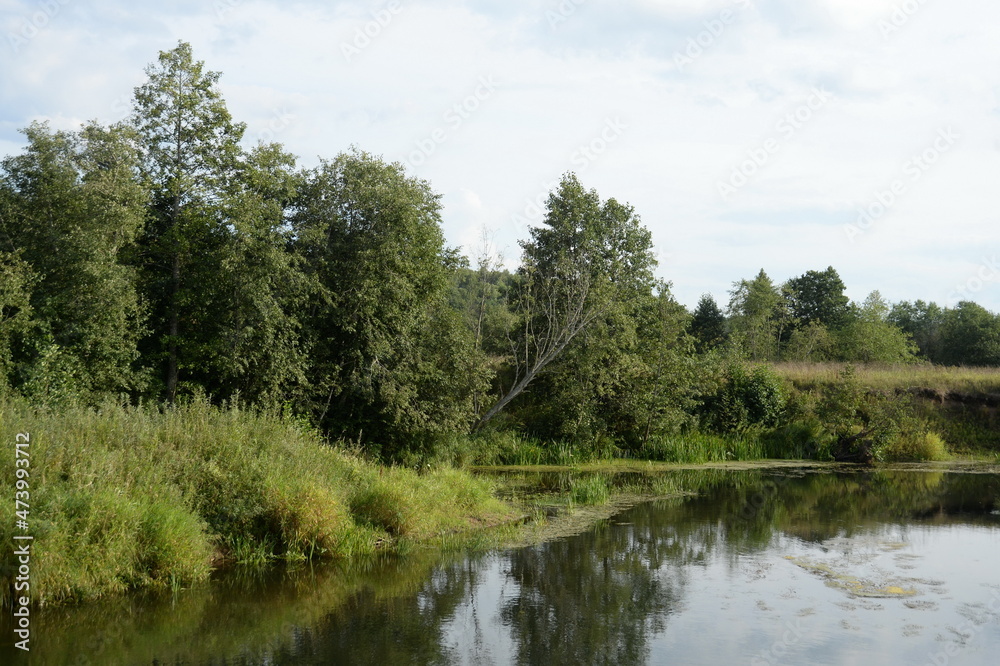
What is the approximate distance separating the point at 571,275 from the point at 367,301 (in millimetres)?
9843

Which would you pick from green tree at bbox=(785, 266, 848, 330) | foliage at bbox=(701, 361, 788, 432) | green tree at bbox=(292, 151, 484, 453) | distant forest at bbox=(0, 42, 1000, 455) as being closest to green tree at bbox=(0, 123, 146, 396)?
distant forest at bbox=(0, 42, 1000, 455)

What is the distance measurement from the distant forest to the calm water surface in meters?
6.25

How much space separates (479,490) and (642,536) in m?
3.46

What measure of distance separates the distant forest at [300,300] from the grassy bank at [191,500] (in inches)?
111

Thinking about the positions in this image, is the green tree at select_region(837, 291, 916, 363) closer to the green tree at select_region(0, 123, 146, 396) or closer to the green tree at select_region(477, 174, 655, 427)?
the green tree at select_region(477, 174, 655, 427)

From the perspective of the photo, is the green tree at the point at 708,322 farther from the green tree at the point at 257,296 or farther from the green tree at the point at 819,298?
the green tree at the point at 257,296

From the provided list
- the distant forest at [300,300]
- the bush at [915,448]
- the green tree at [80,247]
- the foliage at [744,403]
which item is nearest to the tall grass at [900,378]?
the foliage at [744,403]

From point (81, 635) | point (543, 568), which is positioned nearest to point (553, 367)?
point (543, 568)

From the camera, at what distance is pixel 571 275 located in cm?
2994

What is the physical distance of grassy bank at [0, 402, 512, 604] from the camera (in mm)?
10283

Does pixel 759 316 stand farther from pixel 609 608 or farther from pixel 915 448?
pixel 609 608

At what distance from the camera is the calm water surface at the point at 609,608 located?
29.2ft

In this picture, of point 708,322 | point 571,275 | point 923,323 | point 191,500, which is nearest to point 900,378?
point 571,275

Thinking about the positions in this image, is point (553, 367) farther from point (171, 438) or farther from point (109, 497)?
point (109, 497)
